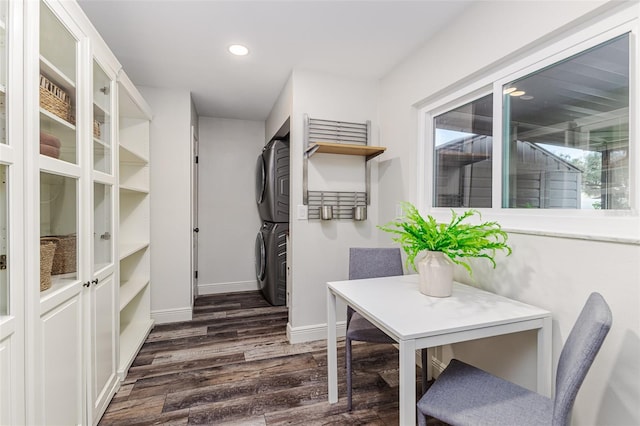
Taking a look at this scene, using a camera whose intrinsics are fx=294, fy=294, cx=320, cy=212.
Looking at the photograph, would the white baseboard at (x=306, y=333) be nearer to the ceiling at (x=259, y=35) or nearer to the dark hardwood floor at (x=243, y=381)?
the dark hardwood floor at (x=243, y=381)

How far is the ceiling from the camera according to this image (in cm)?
182

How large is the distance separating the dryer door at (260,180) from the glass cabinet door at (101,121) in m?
1.83

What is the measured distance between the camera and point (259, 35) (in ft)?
6.95

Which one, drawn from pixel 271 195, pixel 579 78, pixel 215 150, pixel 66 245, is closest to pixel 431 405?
pixel 579 78

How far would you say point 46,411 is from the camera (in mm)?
1175

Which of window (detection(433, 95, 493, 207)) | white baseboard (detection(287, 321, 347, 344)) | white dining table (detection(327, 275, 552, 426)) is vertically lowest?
white baseboard (detection(287, 321, 347, 344))

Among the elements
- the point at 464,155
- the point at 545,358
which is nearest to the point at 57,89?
the point at 464,155

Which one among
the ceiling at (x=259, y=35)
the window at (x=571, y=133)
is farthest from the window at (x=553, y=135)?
the ceiling at (x=259, y=35)

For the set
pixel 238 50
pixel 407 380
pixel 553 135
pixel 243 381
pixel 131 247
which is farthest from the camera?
pixel 131 247

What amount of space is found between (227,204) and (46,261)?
2973 millimetres

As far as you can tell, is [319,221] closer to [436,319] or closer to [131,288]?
[436,319]

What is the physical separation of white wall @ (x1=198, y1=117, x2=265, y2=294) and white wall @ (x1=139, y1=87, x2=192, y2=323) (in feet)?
3.09

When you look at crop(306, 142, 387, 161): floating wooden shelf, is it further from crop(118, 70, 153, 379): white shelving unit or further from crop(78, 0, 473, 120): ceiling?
crop(118, 70, 153, 379): white shelving unit

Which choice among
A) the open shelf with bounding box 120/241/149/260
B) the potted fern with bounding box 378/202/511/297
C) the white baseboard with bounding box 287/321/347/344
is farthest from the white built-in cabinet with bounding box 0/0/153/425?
the potted fern with bounding box 378/202/511/297
